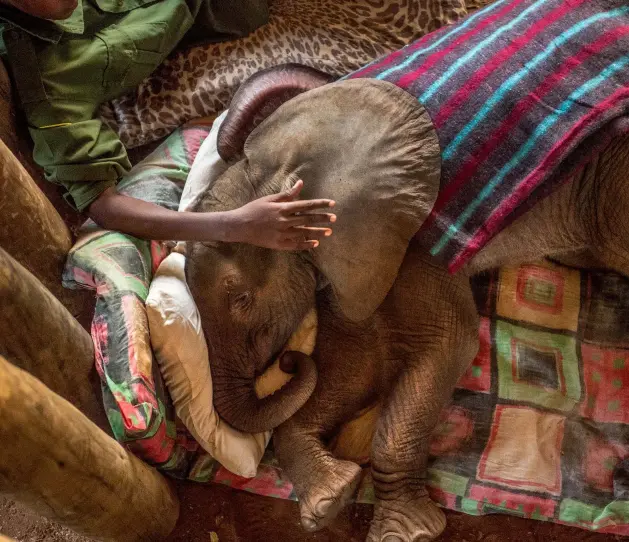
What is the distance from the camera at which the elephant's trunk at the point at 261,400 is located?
5.61ft

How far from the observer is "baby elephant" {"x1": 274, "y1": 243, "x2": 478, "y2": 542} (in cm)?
170

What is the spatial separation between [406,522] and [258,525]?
0.39m

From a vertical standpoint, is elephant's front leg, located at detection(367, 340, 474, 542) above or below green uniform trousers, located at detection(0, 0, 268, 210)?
below

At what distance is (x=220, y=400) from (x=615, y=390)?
41.0 inches

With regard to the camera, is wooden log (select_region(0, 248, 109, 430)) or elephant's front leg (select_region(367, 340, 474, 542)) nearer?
wooden log (select_region(0, 248, 109, 430))

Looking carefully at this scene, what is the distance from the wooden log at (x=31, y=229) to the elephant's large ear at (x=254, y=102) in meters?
0.44

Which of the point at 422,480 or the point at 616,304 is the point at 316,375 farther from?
the point at 616,304

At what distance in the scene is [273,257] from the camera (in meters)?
1.64

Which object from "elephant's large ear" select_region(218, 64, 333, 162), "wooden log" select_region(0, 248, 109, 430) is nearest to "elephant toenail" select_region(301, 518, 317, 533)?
"wooden log" select_region(0, 248, 109, 430)

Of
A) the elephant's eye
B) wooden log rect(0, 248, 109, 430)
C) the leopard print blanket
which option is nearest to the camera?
wooden log rect(0, 248, 109, 430)

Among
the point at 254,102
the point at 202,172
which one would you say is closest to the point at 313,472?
the point at 202,172

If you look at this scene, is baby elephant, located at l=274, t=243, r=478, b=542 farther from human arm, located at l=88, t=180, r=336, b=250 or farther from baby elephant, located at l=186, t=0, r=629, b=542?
human arm, located at l=88, t=180, r=336, b=250

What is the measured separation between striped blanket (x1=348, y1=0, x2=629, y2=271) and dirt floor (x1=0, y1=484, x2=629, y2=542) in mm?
719

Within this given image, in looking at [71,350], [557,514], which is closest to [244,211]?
[71,350]
